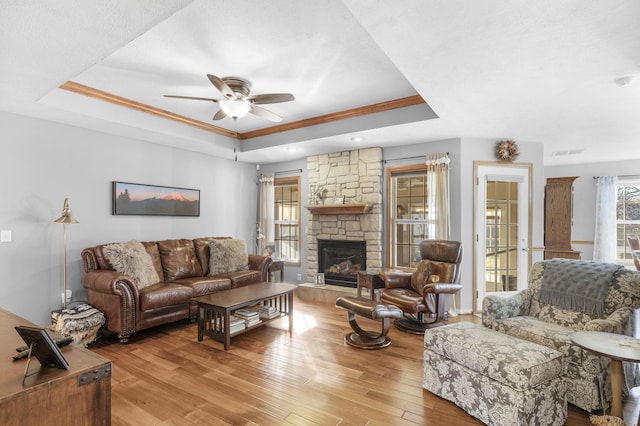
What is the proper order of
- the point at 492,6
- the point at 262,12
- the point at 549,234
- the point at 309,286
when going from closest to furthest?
1. the point at 492,6
2. the point at 262,12
3. the point at 309,286
4. the point at 549,234

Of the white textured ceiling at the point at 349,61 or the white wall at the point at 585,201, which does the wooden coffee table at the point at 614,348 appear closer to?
the white textured ceiling at the point at 349,61

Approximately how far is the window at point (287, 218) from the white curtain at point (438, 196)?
2.50 m

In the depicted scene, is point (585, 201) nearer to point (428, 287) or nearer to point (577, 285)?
point (577, 285)

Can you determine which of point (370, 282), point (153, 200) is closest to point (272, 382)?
point (370, 282)

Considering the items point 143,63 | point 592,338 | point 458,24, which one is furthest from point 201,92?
point 592,338

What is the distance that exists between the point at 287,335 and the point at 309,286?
187 centimetres

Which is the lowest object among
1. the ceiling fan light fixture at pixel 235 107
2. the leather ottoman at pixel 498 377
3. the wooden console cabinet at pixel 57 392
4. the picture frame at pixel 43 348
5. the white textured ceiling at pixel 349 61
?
the leather ottoman at pixel 498 377

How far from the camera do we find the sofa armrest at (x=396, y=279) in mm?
4184

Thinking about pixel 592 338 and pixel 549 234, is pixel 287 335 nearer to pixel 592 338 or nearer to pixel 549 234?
pixel 592 338

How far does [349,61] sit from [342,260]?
3.51 meters

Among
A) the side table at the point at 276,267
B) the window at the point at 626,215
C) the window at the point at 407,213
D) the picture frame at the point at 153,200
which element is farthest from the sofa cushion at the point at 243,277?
the window at the point at 626,215

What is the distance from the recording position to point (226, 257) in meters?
4.93

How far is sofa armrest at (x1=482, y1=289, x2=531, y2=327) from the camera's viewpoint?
2797 mm

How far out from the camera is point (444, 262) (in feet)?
13.4
